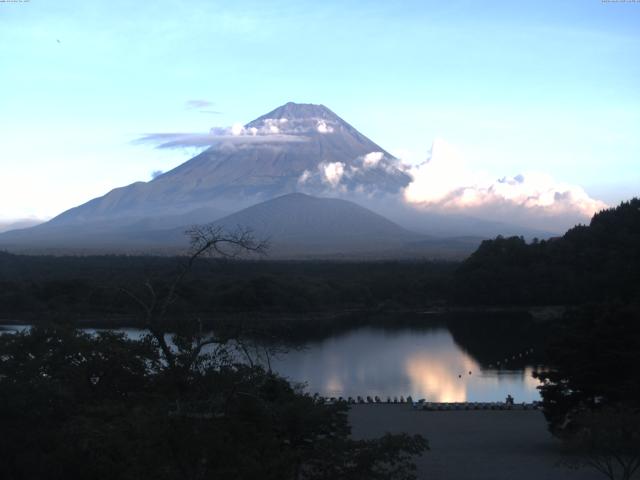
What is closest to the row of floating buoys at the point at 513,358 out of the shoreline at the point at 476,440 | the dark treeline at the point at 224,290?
the shoreline at the point at 476,440

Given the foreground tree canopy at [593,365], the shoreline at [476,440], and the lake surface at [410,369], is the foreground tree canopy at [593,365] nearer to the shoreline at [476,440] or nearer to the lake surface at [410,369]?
the shoreline at [476,440]

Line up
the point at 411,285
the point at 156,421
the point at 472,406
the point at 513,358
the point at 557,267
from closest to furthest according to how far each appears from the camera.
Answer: the point at 156,421 < the point at 472,406 < the point at 513,358 < the point at 557,267 < the point at 411,285

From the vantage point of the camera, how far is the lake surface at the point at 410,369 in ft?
50.8

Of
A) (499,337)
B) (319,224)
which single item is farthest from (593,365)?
(319,224)

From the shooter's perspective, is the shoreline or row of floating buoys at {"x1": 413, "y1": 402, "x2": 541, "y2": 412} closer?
the shoreline

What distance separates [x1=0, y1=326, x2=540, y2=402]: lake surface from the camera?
1548 cm

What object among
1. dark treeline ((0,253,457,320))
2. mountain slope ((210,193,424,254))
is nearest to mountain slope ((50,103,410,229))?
mountain slope ((210,193,424,254))

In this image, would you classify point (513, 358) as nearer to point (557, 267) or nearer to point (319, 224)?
point (557, 267)

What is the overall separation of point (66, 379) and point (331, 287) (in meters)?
25.7

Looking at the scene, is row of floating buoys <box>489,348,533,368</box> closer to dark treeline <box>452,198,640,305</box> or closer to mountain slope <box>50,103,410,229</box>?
dark treeline <box>452,198,640,305</box>

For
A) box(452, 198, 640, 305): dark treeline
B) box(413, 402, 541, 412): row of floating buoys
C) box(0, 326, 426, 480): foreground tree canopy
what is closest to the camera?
box(0, 326, 426, 480): foreground tree canopy

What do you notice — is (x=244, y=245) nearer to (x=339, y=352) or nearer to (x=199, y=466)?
(x=199, y=466)

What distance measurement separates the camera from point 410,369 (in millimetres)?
18078

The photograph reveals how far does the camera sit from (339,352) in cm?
2016
